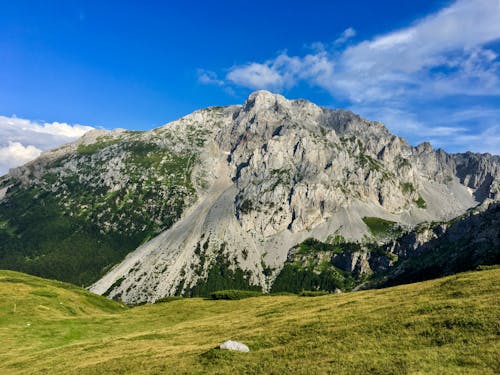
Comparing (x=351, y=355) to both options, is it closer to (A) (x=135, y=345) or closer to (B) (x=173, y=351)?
(B) (x=173, y=351)

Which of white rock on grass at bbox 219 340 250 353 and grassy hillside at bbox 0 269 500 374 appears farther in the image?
white rock on grass at bbox 219 340 250 353

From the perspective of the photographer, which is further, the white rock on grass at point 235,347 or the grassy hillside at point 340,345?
the white rock on grass at point 235,347

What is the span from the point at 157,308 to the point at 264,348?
81.7m

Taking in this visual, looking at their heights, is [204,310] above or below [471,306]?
below

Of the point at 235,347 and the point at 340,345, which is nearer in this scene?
the point at 340,345

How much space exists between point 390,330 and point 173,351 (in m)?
24.3

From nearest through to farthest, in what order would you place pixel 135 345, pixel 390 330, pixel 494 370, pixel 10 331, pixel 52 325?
pixel 494 370 → pixel 390 330 → pixel 135 345 → pixel 10 331 → pixel 52 325

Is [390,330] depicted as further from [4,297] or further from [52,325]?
[4,297]

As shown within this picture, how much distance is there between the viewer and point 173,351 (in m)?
44.8

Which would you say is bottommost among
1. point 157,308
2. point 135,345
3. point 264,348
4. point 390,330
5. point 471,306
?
point 157,308

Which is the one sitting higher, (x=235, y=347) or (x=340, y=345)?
(x=340, y=345)

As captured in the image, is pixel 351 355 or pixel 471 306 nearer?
pixel 351 355

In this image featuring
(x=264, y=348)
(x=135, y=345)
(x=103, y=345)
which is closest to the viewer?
(x=264, y=348)

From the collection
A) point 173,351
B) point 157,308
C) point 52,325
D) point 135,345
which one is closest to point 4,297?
point 52,325
